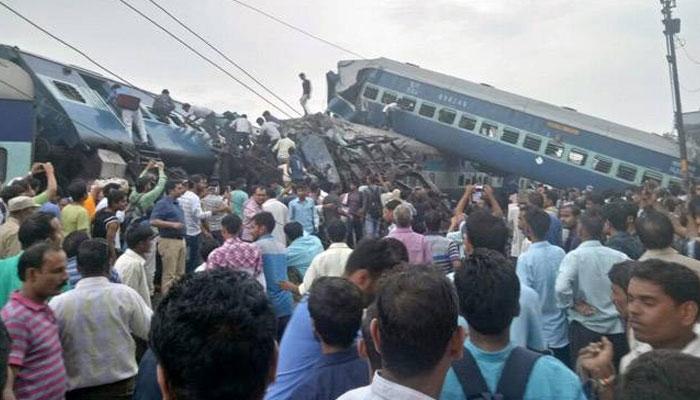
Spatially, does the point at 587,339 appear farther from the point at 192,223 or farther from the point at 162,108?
the point at 162,108

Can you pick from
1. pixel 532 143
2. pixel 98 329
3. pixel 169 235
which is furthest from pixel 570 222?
pixel 532 143

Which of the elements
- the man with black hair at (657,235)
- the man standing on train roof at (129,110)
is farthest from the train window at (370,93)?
the man with black hair at (657,235)

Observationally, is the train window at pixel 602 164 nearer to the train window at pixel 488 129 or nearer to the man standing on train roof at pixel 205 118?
the train window at pixel 488 129

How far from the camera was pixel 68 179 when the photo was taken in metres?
9.44

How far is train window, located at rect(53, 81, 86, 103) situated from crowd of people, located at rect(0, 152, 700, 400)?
4407 millimetres

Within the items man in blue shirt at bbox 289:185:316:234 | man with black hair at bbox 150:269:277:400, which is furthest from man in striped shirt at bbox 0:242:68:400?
man in blue shirt at bbox 289:185:316:234

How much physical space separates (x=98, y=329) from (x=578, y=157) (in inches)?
808

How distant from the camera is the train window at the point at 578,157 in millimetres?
21078

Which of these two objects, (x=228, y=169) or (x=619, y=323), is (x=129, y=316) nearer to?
(x=619, y=323)

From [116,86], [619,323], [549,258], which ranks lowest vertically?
[619,323]

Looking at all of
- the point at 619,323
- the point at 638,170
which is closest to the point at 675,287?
the point at 619,323

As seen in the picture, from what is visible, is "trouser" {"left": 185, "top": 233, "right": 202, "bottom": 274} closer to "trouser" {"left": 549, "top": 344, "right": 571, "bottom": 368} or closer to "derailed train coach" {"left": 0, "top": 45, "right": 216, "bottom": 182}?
"derailed train coach" {"left": 0, "top": 45, "right": 216, "bottom": 182}

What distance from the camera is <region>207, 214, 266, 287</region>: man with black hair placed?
4.97m

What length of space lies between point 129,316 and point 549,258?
3025 millimetres
